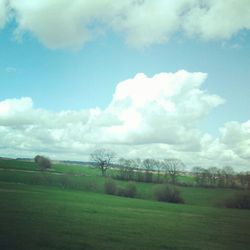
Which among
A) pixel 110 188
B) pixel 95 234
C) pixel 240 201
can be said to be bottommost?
pixel 240 201

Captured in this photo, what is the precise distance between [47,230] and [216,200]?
36.0m

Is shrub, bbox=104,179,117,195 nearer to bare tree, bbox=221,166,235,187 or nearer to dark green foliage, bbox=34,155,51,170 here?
dark green foliage, bbox=34,155,51,170

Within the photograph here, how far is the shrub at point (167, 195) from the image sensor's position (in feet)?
165

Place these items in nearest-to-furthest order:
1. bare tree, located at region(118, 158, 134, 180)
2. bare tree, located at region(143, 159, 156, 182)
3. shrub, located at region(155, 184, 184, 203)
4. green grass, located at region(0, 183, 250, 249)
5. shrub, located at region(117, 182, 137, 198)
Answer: green grass, located at region(0, 183, 250, 249), shrub, located at region(155, 184, 184, 203), shrub, located at region(117, 182, 137, 198), bare tree, located at region(118, 158, 134, 180), bare tree, located at region(143, 159, 156, 182)

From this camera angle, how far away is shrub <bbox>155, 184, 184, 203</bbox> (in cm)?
5031

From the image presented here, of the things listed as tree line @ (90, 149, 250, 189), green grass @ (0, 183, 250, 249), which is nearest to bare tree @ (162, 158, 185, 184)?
tree line @ (90, 149, 250, 189)

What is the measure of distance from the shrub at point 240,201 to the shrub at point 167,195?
730 cm

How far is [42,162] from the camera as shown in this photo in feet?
185

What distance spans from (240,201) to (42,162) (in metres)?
29.0

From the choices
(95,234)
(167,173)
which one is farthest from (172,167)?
(95,234)

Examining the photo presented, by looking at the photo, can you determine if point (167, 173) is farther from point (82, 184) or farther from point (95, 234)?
point (95, 234)

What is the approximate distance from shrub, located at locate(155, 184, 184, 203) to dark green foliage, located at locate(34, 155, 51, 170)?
1751 centimetres

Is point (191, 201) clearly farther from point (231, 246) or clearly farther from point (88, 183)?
point (231, 246)

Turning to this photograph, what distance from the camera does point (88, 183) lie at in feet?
180
